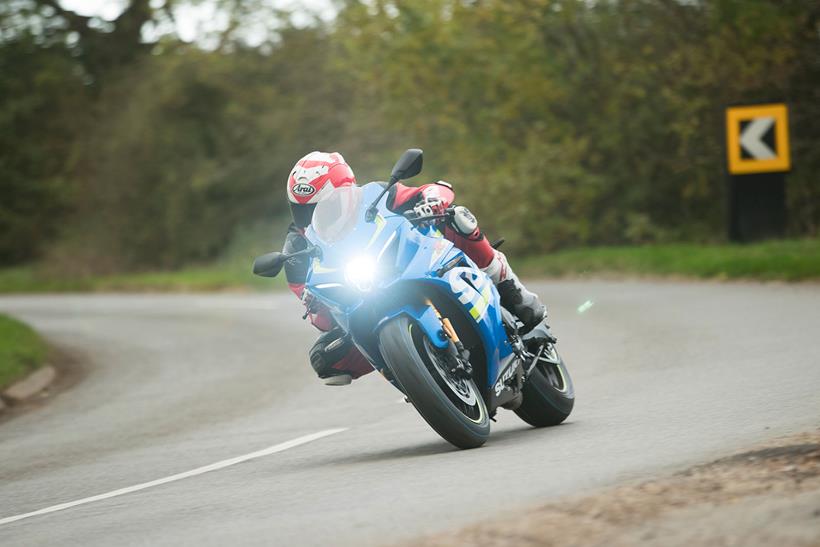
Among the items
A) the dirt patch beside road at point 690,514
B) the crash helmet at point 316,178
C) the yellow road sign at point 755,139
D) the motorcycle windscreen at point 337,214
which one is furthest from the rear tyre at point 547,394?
the yellow road sign at point 755,139

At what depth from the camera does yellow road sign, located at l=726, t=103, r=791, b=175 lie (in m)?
20.5

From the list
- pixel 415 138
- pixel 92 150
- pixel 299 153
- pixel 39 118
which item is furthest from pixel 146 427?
pixel 39 118

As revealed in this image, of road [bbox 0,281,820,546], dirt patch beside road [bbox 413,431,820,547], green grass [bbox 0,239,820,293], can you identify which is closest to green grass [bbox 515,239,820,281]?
green grass [bbox 0,239,820,293]

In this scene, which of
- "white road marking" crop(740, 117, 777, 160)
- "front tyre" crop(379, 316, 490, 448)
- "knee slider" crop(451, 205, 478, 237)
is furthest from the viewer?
"white road marking" crop(740, 117, 777, 160)

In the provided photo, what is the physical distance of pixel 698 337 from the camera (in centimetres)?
1314

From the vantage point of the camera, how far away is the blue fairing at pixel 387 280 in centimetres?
762

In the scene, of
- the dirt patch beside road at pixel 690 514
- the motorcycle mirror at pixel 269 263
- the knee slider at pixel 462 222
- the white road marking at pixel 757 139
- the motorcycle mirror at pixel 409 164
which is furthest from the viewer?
the white road marking at pixel 757 139

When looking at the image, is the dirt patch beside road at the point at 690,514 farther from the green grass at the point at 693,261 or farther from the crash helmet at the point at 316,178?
the green grass at the point at 693,261

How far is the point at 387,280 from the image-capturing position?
764 cm

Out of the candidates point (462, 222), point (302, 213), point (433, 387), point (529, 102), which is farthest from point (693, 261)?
point (433, 387)

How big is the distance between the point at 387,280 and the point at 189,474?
199 centimetres

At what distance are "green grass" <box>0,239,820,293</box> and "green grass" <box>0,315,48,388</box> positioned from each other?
28.9ft

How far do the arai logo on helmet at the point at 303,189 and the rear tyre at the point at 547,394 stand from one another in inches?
69.6

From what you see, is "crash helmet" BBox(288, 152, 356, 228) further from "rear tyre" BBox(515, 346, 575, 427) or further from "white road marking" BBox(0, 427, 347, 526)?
"white road marking" BBox(0, 427, 347, 526)
